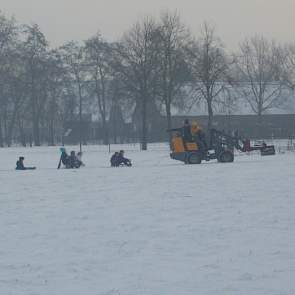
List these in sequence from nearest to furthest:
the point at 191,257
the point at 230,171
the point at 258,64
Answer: the point at 191,257
the point at 230,171
the point at 258,64

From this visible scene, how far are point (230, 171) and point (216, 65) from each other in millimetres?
35404

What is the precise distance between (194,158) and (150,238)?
22.2m

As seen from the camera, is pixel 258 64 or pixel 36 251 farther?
pixel 258 64

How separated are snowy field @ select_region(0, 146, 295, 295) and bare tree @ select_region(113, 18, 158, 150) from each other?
118 ft

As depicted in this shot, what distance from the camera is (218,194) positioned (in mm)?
19641

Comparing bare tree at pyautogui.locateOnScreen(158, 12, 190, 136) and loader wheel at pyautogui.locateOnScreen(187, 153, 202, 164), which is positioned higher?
bare tree at pyautogui.locateOnScreen(158, 12, 190, 136)

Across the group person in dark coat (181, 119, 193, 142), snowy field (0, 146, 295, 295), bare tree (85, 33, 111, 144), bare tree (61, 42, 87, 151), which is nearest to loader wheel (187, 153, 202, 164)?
person in dark coat (181, 119, 193, 142)

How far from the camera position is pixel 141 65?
5988cm

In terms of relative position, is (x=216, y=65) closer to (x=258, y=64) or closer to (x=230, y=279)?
(x=258, y=64)

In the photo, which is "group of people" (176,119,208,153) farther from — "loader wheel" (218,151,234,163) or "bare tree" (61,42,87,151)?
"bare tree" (61,42,87,151)

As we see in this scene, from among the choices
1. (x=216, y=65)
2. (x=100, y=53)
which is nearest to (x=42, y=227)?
(x=216, y=65)

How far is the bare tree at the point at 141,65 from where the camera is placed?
59.4m

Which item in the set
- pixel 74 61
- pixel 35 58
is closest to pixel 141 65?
pixel 35 58

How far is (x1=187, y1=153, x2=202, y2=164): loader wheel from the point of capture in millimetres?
35531
